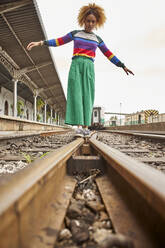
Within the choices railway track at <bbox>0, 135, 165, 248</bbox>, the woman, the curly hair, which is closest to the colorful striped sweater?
the woman

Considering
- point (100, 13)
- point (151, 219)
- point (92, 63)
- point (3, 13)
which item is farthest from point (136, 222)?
point (3, 13)

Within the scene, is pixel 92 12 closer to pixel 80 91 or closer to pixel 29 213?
pixel 80 91

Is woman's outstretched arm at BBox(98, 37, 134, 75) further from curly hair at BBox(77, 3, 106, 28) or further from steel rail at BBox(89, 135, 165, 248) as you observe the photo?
steel rail at BBox(89, 135, 165, 248)

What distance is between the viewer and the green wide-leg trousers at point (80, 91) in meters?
3.92

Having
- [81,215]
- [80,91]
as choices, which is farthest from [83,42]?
[81,215]

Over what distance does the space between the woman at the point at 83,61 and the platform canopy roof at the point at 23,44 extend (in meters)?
3.64

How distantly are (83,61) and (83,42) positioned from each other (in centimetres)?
37

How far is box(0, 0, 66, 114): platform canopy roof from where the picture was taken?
6551 mm

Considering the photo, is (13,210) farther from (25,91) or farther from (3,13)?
(25,91)

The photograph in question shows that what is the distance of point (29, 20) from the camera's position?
23.4 feet

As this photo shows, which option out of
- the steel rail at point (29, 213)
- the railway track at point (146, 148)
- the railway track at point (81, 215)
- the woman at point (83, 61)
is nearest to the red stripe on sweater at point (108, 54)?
the woman at point (83, 61)

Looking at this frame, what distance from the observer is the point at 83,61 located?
3910 millimetres

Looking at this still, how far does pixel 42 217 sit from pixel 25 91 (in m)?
18.4

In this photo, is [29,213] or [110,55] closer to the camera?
[29,213]
